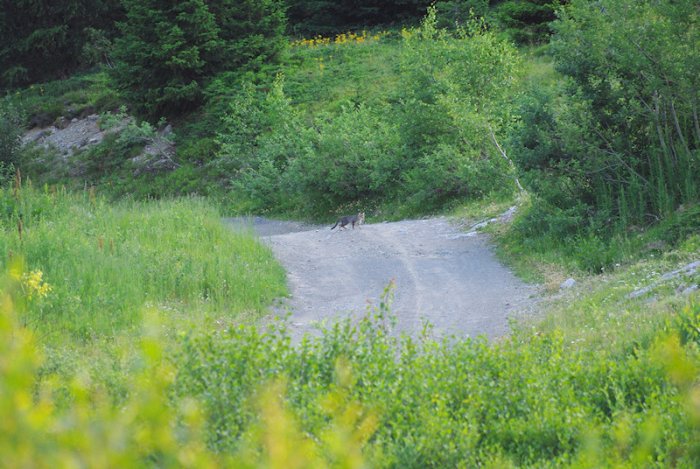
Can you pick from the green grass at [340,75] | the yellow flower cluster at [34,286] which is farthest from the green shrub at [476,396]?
the green grass at [340,75]

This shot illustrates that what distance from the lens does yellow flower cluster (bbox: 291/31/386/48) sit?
3647 centimetres

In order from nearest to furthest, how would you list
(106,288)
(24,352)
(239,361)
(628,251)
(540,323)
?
(24,352) < (239,361) < (540,323) < (106,288) < (628,251)

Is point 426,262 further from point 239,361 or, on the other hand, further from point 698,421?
point 698,421

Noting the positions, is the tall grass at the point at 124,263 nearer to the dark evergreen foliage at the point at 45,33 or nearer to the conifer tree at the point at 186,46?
the conifer tree at the point at 186,46

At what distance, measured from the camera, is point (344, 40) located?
37.0 meters

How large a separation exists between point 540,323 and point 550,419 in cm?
321

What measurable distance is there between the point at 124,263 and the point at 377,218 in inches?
442

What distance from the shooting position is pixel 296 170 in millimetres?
22828

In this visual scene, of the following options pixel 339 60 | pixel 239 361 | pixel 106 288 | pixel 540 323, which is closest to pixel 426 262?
pixel 540 323

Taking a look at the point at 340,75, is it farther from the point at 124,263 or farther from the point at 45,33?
the point at 124,263

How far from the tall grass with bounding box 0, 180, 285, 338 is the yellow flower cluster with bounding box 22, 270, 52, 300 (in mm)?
89

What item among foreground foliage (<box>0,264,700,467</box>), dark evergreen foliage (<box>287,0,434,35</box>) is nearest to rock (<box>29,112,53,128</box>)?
dark evergreen foliage (<box>287,0,434,35</box>)

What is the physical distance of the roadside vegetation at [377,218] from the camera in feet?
15.6

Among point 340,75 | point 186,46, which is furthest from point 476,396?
point 340,75
